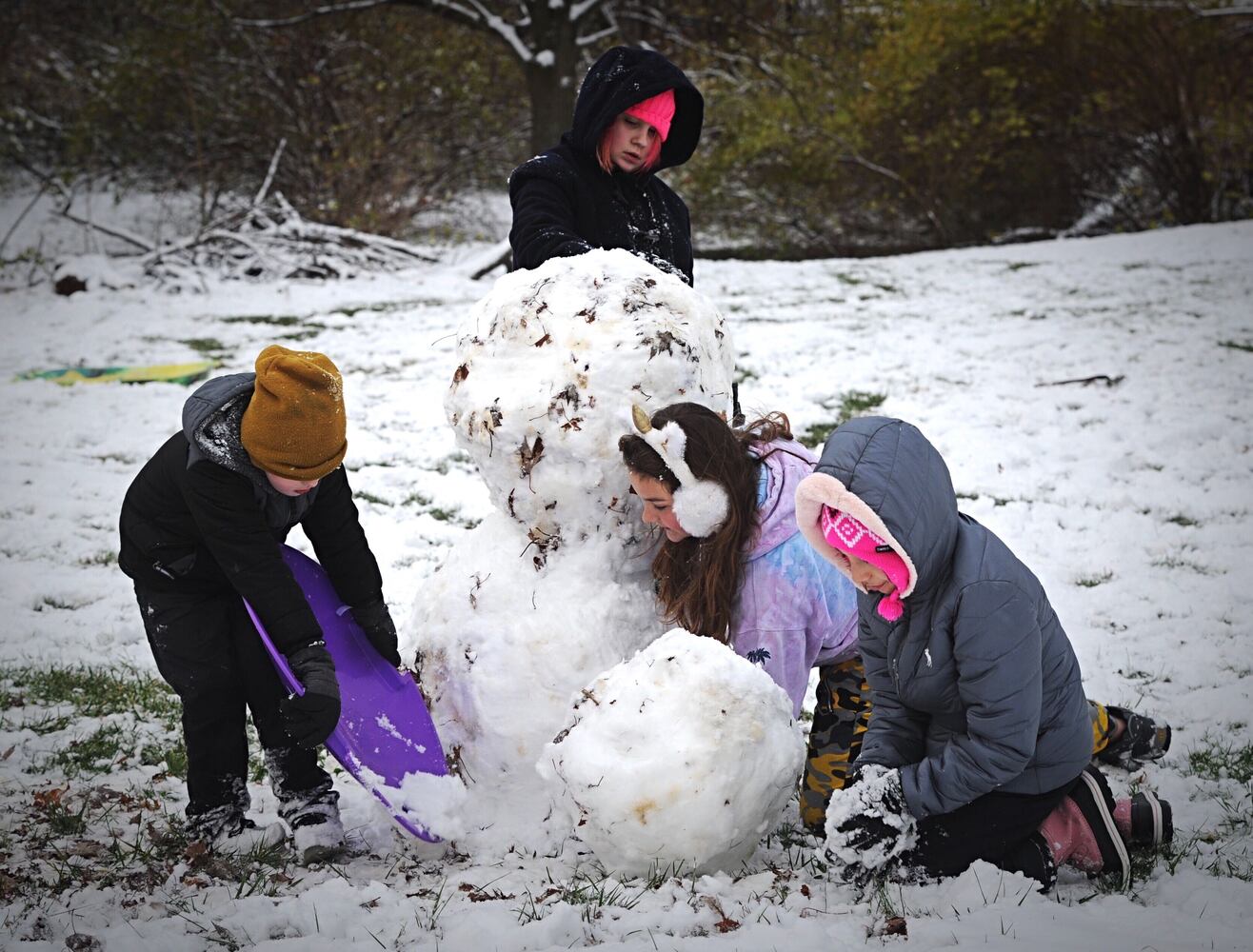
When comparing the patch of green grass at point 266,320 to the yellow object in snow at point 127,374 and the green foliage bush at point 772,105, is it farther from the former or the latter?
the green foliage bush at point 772,105

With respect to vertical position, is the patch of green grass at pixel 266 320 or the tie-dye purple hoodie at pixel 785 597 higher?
the tie-dye purple hoodie at pixel 785 597

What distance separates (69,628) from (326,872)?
2211 millimetres

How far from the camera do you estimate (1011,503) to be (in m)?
5.03

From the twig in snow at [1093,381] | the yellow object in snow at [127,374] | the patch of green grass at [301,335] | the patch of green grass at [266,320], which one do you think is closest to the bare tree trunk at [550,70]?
the patch of green grass at [266,320]

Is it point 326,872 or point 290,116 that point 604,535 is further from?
point 290,116

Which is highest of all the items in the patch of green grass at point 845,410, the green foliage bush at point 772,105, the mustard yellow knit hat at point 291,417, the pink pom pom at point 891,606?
the green foliage bush at point 772,105

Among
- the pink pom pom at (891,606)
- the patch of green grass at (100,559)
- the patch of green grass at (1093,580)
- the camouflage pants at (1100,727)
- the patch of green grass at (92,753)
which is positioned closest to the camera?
the pink pom pom at (891,606)

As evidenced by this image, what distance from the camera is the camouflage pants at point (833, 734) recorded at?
2.81 meters

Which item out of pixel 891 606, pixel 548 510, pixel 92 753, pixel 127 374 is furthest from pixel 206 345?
pixel 891 606

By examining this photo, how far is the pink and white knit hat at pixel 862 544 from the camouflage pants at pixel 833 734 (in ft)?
2.42

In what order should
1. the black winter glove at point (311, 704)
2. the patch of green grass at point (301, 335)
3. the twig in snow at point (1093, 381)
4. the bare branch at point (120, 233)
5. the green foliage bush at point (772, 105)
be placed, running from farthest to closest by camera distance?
the green foliage bush at point (772, 105)
the bare branch at point (120, 233)
the patch of green grass at point (301, 335)
the twig in snow at point (1093, 381)
the black winter glove at point (311, 704)

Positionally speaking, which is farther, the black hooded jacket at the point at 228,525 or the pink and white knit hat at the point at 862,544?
the black hooded jacket at the point at 228,525

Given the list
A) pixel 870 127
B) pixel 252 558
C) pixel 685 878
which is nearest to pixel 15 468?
pixel 252 558

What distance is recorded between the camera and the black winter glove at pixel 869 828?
2.33 metres
